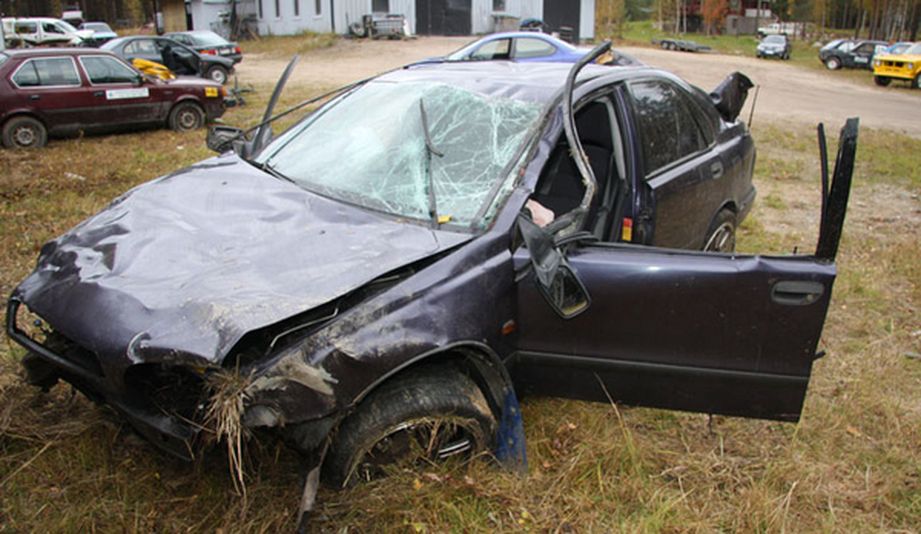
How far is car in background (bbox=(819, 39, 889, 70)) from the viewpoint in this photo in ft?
94.3

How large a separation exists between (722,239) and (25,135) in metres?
9.68

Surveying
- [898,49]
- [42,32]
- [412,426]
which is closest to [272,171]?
[412,426]

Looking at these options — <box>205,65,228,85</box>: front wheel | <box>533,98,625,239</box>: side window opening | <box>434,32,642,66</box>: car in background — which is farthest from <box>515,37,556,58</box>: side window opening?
<box>533,98,625,239</box>: side window opening

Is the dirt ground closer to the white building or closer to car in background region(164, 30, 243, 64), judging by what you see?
car in background region(164, 30, 243, 64)

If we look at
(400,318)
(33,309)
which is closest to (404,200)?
(400,318)

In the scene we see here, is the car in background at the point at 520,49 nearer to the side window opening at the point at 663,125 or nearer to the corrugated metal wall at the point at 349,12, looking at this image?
the side window opening at the point at 663,125

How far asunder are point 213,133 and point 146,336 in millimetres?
2320

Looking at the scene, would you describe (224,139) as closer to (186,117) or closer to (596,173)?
(596,173)

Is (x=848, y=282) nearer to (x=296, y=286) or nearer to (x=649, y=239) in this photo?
(x=649, y=239)

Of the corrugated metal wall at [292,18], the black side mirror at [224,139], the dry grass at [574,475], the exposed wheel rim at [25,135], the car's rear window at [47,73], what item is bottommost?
the dry grass at [574,475]

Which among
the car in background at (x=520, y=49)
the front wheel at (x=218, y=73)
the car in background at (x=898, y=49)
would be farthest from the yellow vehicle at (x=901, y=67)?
the front wheel at (x=218, y=73)

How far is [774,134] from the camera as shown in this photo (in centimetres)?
1175

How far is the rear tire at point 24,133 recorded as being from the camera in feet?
32.1

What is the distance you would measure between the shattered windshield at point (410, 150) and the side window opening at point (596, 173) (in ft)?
1.57
